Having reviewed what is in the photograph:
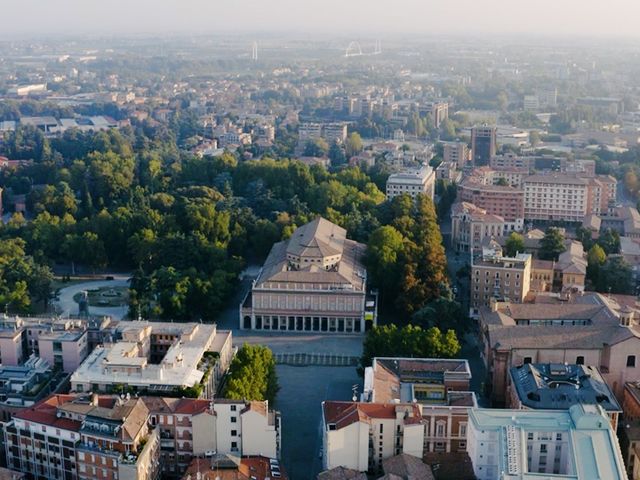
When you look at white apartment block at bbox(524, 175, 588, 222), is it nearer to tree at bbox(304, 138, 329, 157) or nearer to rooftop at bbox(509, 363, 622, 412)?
tree at bbox(304, 138, 329, 157)

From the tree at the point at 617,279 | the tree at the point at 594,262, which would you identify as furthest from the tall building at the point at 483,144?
the tree at the point at 617,279

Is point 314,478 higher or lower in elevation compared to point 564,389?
lower

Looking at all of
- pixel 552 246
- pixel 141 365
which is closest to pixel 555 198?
pixel 552 246

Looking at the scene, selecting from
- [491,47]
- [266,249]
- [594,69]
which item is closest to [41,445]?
[266,249]

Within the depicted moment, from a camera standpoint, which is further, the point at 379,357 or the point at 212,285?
the point at 212,285

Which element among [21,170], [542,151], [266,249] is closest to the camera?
[266,249]

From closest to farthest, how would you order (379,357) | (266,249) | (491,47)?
(379,357) → (266,249) → (491,47)

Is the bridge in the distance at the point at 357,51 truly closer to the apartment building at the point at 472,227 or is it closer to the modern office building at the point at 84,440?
the apartment building at the point at 472,227

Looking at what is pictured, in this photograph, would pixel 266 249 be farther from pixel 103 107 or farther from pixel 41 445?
pixel 103 107

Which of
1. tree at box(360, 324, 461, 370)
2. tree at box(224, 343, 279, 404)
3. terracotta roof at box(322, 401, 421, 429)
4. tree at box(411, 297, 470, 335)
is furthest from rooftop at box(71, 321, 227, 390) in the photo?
tree at box(411, 297, 470, 335)
